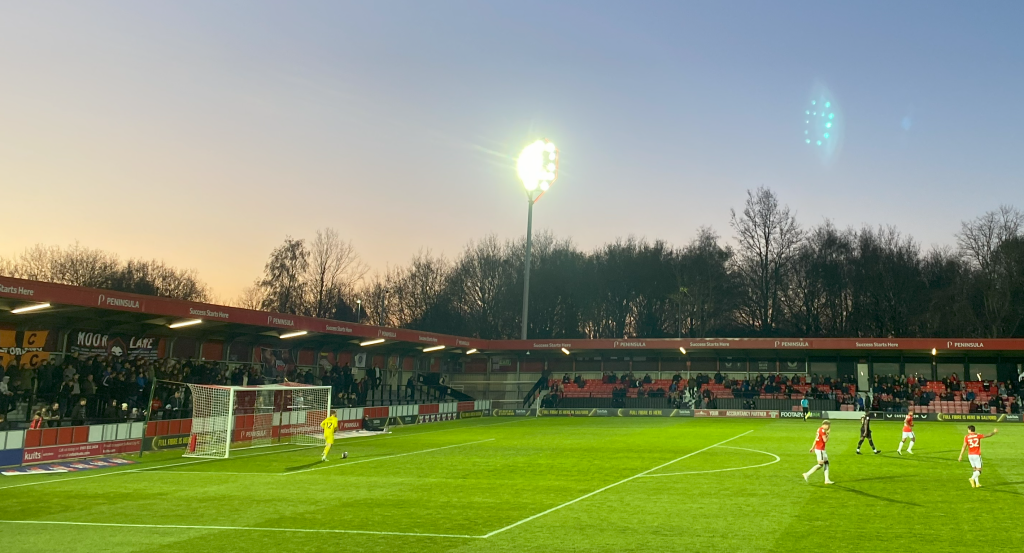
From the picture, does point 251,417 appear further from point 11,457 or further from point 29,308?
point 11,457

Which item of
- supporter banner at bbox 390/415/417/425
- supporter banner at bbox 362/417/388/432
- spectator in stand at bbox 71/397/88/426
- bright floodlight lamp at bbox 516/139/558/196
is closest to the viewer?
spectator in stand at bbox 71/397/88/426

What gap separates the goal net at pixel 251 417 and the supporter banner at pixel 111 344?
18.3 feet

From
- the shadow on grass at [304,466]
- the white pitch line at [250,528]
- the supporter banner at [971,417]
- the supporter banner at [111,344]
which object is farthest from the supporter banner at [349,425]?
the supporter banner at [971,417]

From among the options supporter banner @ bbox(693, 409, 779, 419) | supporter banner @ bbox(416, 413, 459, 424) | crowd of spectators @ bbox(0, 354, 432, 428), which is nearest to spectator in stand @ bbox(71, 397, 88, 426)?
crowd of spectators @ bbox(0, 354, 432, 428)

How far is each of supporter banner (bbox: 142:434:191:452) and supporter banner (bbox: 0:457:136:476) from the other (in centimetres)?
180

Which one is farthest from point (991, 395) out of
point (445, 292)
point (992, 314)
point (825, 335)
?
point (445, 292)

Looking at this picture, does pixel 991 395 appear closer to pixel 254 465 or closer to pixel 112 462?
pixel 254 465

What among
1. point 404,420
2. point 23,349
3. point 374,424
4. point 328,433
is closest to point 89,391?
point 23,349

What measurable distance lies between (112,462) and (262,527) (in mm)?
15161

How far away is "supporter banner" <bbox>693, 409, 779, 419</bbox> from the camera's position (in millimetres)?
50344

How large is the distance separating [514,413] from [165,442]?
98.3ft

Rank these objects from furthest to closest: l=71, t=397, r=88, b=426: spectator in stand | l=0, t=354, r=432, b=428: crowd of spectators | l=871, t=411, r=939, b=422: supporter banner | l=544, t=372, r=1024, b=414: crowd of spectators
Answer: l=544, t=372, r=1024, b=414: crowd of spectators → l=871, t=411, r=939, b=422: supporter banner → l=0, t=354, r=432, b=428: crowd of spectators → l=71, t=397, r=88, b=426: spectator in stand

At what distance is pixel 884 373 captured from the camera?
55.4 meters

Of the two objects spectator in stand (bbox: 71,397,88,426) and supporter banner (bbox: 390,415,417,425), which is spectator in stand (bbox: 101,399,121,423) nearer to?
spectator in stand (bbox: 71,397,88,426)
